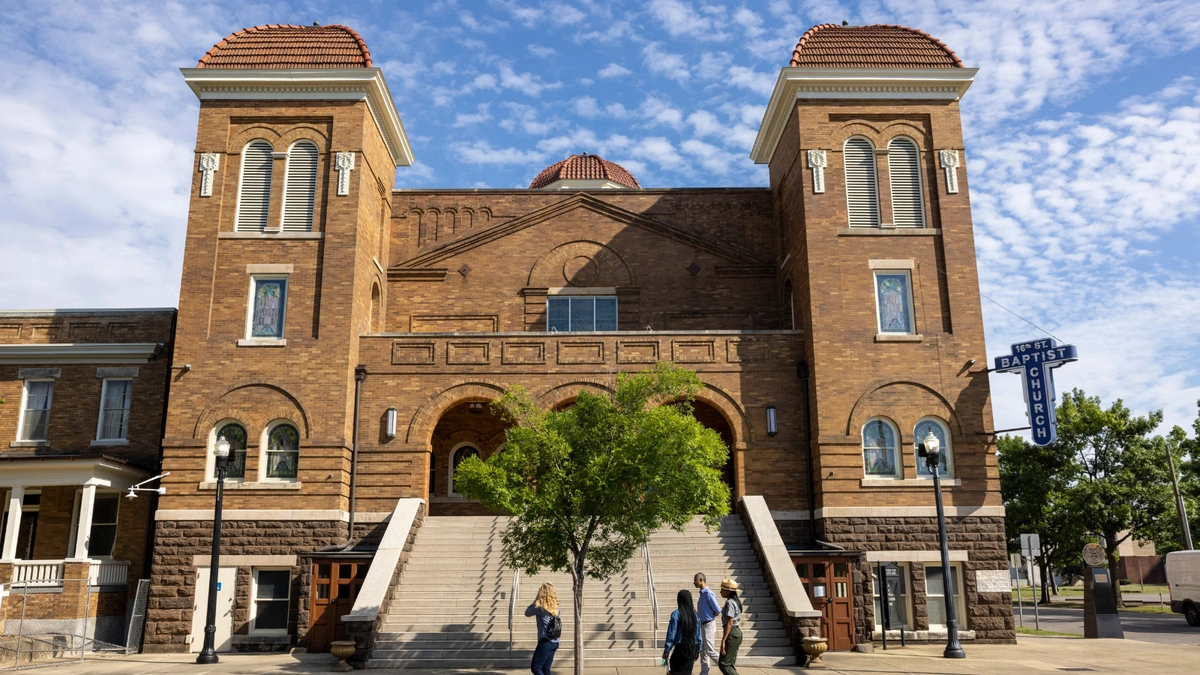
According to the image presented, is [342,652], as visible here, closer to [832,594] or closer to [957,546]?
[832,594]

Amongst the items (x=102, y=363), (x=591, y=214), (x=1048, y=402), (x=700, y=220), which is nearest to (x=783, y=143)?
(x=700, y=220)

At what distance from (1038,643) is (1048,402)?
547 centimetres

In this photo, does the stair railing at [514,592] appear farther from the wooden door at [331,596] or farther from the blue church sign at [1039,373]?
the blue church sign at [1039,373]

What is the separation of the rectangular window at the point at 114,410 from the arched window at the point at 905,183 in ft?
66.1

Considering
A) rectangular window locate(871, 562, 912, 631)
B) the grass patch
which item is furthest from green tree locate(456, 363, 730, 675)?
the grass patch

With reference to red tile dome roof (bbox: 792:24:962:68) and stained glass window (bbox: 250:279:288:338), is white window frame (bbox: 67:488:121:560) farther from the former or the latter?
red tile dome roof (bbox: 792:24:962:68)

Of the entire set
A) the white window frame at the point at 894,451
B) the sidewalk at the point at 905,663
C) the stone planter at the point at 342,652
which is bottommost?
the sidewalk at the point at 905,663

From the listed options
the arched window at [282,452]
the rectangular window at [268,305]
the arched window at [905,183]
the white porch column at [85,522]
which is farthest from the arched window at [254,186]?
the arched window at [905,183]

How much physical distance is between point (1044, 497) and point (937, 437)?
26.6 meters

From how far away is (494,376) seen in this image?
2242 centimetres

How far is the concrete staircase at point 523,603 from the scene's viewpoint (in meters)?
16.3

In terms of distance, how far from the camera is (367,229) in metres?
23.9

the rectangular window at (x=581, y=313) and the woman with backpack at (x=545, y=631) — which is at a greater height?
the rectangular window at (x=581, y=313)

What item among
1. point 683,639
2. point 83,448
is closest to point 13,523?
point 83,448
